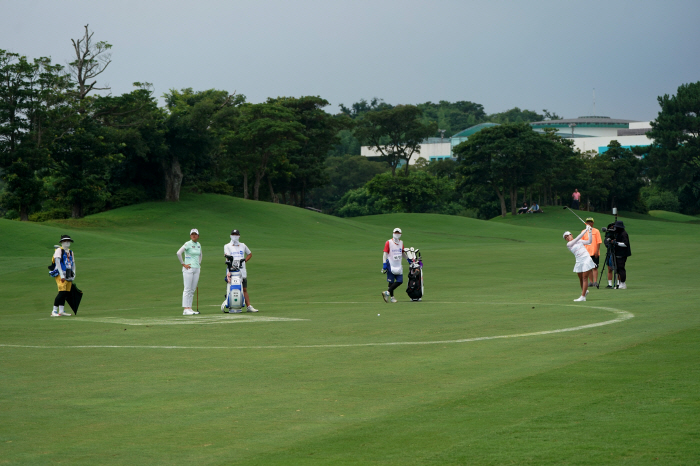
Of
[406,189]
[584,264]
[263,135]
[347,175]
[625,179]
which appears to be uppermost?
[263,135]

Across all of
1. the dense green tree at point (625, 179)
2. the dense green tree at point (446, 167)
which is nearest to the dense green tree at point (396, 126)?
the dense green tree at point (446, 167)

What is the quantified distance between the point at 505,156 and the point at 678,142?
2852cm

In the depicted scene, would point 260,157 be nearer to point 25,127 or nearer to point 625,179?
point 25,127

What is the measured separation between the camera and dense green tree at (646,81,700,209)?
360 ft

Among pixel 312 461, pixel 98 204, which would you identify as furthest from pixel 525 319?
pixel 98 204

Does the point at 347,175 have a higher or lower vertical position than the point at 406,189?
higher

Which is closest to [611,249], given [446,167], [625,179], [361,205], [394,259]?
[394,259]

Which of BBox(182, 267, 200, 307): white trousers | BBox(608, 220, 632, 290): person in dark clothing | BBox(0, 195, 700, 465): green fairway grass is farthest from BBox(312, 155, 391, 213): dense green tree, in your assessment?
BBox(182, 267, 200, 307): white trousers

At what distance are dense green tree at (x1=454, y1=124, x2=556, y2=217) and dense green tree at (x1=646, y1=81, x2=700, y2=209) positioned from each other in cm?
2035

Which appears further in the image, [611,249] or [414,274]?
[611,249]

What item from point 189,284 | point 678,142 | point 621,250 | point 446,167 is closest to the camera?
point 189,284

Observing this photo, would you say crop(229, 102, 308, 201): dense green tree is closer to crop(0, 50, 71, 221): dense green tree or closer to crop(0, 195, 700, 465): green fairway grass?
crop(0, 50, 71, 221): dense green tree

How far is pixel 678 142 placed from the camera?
11256cm

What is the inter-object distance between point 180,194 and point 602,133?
5679 inches
